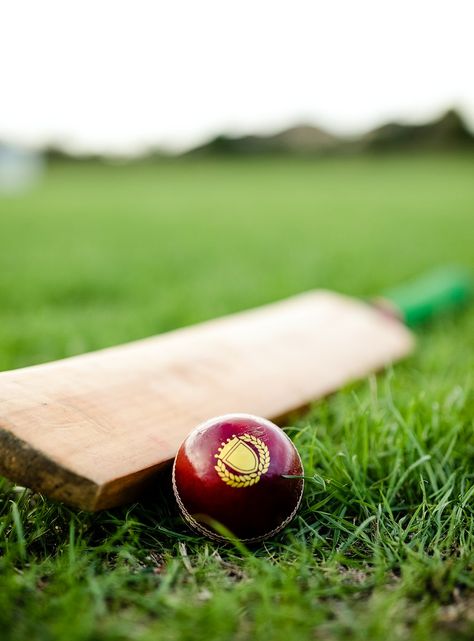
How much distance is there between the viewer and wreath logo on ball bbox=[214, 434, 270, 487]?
1.22 m

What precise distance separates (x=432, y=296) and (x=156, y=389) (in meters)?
2.01

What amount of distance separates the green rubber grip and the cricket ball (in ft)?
5.94

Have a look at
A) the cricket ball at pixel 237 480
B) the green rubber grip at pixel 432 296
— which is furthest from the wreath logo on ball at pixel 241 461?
the green rubber grip at pixel 432 296

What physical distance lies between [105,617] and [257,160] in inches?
1163

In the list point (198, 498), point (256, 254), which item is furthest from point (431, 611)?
point (256, 254)

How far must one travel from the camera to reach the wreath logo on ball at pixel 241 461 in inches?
48.0

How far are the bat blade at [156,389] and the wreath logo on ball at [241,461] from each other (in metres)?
0.21

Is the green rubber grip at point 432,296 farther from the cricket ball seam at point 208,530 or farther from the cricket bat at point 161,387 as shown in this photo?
the cricket ball seam at point 208,530

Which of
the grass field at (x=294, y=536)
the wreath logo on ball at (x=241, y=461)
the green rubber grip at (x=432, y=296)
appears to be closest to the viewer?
the grass field at (x=294, y=536)

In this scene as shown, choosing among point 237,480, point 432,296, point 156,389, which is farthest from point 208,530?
point 432,296

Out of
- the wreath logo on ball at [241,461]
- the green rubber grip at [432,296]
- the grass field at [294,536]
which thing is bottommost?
the grass field at [294,536]

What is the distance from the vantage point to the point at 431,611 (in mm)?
1073

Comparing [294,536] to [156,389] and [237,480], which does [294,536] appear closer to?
[237,480]

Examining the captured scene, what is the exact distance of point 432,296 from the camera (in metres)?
3.13
